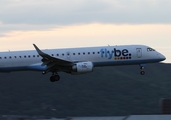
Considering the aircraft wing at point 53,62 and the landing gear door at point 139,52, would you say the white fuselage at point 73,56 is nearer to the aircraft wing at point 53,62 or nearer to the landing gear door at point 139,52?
the landing gear door at point 139,52

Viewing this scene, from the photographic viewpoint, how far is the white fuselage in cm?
6675

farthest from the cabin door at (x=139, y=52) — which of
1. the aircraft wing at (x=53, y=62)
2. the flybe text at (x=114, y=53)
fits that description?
the aircraft wing at (x=53, y=62)

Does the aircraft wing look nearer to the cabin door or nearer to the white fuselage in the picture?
the white fuselage

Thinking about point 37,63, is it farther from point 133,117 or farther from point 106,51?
point 133,117

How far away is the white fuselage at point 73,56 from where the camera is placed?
66.8 meters

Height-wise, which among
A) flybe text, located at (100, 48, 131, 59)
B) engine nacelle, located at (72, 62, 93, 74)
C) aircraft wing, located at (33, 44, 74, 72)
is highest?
flybe text, located at (100, 48, 131, 59)

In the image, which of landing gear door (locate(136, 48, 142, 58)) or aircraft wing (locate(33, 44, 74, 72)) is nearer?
aircraft wing (locate(33, 44, 74, 72))

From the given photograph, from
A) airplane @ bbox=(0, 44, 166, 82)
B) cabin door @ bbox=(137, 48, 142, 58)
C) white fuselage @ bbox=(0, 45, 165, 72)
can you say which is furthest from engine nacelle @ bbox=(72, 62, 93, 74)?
cabin door @ bbox=(137, 48, 142, 58)

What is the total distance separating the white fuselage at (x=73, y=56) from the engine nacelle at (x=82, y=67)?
1.28 m

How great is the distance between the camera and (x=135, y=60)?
68312mm

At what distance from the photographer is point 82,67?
65.2 meters

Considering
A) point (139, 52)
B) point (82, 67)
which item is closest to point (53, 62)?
point (82, 67)

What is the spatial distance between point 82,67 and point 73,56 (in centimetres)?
239

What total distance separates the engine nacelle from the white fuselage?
1.28 metres
